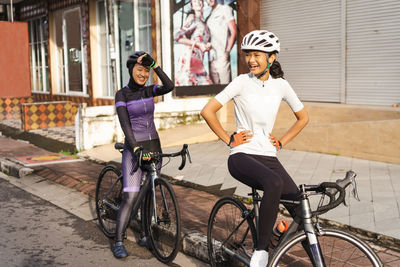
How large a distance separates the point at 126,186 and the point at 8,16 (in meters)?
18.4

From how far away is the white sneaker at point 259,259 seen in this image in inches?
141

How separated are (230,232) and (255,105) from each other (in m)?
1.06

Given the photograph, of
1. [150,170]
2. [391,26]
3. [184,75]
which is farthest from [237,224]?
[184,75]

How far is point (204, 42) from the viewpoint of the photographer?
44.4 ft

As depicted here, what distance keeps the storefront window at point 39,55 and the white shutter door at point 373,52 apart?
1222cm

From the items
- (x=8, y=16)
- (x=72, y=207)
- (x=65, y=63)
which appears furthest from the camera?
(x=8, y=16)

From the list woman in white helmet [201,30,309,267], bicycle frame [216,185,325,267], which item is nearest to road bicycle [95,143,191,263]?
woman in white helmet [201,30,309,267]

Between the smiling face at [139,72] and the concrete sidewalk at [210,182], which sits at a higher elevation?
the smiling face at [139,72]

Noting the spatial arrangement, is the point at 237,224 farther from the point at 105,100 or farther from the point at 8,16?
the point at 8,16

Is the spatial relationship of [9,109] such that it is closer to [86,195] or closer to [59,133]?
[59,133]

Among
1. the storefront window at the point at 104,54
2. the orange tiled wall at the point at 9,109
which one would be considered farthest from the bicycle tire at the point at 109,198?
the orange tiled wall at the point at 9,109

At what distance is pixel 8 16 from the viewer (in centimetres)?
2120

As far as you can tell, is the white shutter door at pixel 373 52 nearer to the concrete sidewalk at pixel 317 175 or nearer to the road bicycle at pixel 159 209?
the concrete sidewalk at pixel 317 175

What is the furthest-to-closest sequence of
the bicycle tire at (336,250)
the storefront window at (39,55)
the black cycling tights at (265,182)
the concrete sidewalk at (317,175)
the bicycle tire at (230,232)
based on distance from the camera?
the storefront window at (39,55) → the concrete sidewalk at (317,175) → the bicycle tire at (230,232) → the black cycling tights at (265,182) → the bicycle tire at (336,250)
